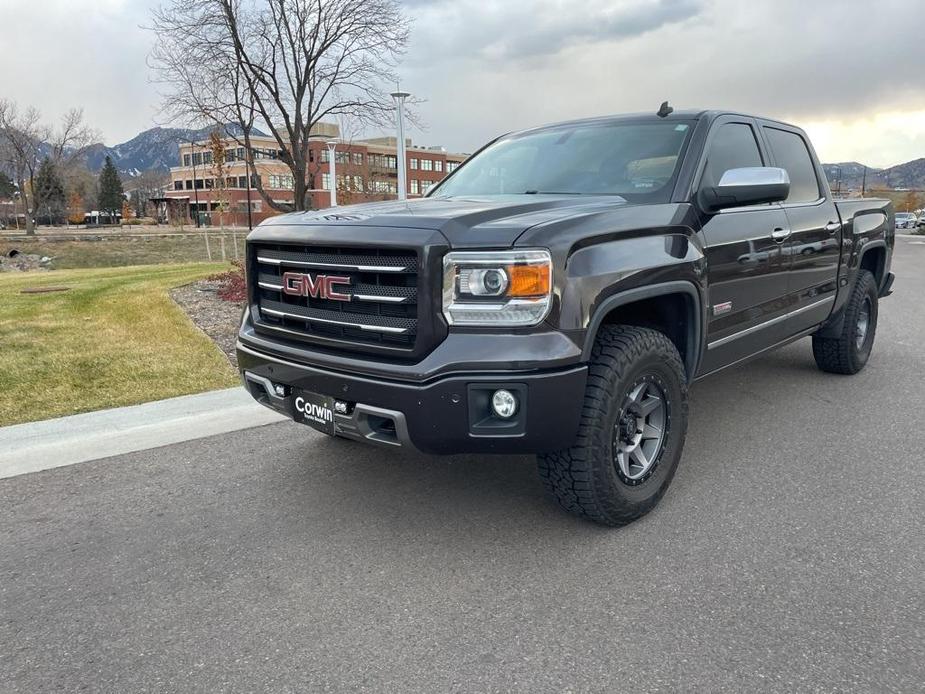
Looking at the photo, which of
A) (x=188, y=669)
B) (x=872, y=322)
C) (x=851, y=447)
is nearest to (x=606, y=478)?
(x=188, y=669)

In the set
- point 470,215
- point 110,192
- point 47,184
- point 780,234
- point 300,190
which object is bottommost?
point 780,234

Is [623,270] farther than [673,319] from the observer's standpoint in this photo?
No

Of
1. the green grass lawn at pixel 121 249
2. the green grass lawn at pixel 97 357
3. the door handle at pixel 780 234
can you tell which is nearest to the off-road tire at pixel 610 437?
the door handle at pixel 780 234

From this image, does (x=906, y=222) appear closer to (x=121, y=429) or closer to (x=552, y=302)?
(x=121, y=429)

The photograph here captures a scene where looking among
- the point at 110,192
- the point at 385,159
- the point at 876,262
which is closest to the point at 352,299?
the point at 876,262

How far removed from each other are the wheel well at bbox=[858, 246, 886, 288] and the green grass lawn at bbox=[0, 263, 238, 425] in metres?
5.49

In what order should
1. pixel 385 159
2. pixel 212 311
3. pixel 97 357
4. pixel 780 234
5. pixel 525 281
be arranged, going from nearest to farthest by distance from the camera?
1. pixel 525 281
2. pixel 780 234
3. pixel 97 357
4. pixel 212 311
5. pixel 385 159

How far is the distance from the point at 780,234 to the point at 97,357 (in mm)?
5885

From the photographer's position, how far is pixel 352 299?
305cm

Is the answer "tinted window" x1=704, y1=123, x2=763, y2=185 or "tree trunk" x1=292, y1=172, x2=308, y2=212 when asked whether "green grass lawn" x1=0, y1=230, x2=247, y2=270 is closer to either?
"tree trunk" x1=292, y1=172, x2=308, y2=212

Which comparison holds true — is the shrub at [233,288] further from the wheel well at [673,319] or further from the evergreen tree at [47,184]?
the evergreen tree at [47,184]

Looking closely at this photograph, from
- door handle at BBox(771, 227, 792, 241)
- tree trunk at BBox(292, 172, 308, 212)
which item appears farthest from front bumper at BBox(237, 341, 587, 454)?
tree trunk at BBox(292, 172, 308, 212)

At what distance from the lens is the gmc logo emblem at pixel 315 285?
3.10 m

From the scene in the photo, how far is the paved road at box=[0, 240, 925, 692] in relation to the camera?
7.69ft
